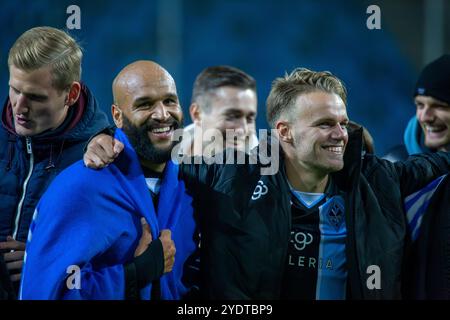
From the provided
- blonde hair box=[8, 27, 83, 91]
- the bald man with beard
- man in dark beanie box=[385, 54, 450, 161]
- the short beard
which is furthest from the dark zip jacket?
blonde hair box=[8, 27, 83, 91]

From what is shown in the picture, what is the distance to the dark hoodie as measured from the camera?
2174 mm

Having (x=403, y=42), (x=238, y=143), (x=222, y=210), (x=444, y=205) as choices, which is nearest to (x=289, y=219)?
(x=222, y=210)

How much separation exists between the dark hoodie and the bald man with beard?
5.9 inches

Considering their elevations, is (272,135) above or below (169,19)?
below

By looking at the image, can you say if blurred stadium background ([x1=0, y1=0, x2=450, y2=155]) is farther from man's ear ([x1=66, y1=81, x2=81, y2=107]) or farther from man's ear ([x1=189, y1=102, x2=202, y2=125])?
man's ear ([x1=66, y1=81, x2=81, y2=107])

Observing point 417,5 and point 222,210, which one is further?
point 417,5

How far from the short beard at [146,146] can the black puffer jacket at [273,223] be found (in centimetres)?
18

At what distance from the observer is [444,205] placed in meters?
2.27

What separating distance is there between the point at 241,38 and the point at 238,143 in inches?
103

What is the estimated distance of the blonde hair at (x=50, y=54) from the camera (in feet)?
7.11

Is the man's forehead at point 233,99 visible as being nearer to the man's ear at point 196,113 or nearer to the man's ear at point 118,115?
the man's ear at point 196,113

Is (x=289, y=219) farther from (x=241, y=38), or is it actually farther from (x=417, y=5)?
(x=417, y=5)

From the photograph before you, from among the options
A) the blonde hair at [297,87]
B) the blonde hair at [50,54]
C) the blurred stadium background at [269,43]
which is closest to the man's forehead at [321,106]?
the blonde hair at [297,87]
